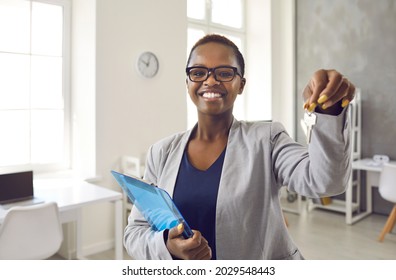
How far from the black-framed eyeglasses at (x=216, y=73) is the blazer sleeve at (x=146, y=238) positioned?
0.18 m

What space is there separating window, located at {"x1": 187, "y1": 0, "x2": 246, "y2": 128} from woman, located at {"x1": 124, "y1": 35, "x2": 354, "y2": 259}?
2327 millimetres

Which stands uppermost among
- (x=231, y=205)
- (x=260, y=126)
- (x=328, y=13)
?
(x=328, y=13)

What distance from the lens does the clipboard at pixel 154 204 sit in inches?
21.8

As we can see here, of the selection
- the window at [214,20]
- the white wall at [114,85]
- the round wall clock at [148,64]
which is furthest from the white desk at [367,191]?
the round wall clock at [148,64]

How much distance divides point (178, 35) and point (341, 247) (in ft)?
6.76

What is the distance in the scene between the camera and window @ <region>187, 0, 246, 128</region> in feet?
10.9

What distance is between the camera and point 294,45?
3939mm

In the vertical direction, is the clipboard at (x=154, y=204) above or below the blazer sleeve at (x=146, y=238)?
above

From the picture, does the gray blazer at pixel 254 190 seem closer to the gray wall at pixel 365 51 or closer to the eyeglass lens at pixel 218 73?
the eyeglass lens at pixel 218 73

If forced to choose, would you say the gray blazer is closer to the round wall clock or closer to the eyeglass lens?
the eyeglass lens

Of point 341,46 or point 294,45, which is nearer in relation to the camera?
point 341,46

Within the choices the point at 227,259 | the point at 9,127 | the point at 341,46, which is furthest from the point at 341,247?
the point at 9,127

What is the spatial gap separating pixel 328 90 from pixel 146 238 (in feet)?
1.32
